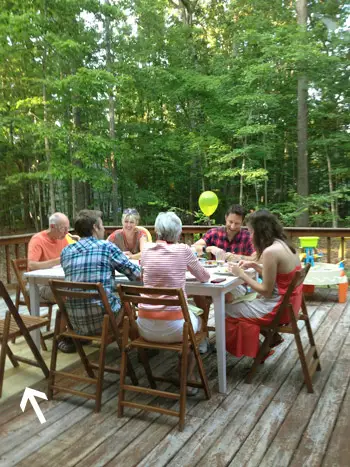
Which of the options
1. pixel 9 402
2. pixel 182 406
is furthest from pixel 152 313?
pixel 9 402

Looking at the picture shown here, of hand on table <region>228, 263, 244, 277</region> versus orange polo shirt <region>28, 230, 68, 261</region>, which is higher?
orange polo shirt <region>28, 230, 68, 261</region>

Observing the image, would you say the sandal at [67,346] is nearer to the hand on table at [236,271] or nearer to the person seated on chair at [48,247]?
the person seated on chair at [48,247]

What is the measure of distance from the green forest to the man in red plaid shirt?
19.2 ft

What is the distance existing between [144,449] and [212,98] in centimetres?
1164

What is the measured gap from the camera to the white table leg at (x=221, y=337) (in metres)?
2.71

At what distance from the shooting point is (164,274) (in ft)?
7.95

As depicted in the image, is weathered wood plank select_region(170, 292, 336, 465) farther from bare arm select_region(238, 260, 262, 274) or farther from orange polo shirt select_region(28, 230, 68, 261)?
orange polo shirt select_region(28, 230, 68, 261)

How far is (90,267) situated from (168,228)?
633 millimetres

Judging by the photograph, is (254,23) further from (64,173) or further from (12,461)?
(12,461)

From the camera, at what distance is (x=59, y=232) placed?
3.77m

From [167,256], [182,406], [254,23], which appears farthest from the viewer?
[254,23]

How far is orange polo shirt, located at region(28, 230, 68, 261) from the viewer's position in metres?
3.68

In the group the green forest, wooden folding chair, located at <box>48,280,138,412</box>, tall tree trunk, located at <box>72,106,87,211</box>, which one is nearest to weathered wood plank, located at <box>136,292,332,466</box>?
wooden folding chair, located at <box>48,280,138,412</box>

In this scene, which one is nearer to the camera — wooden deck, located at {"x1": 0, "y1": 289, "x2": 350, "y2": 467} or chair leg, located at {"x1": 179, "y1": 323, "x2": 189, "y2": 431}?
wooden deck, located at {"x1": 0, "y1": 289, "x2": 350, "y2": 467}
